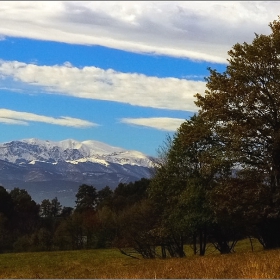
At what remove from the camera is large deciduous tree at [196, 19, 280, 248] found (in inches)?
1293

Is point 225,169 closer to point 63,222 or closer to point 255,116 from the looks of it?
point 255,116

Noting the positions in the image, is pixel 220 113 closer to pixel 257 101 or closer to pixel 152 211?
pixel 257 101

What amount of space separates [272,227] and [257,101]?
826 centimetres

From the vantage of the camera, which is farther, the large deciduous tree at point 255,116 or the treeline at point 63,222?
the treeline at point 63,222

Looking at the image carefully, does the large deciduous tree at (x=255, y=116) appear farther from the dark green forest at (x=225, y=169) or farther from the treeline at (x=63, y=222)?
the treeline at (x=63, y=222)

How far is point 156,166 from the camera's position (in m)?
42.3

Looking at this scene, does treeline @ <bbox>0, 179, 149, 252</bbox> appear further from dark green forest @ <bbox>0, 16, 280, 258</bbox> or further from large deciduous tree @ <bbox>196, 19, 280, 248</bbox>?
large deciduous tree @ <bbox>196, 19, 280, 248</bbox>

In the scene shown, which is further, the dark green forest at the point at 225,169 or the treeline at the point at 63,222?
the treeline at the point at 63,222

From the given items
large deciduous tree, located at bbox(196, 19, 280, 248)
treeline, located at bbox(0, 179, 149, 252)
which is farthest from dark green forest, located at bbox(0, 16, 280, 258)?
treeline, located at bbox(0, 179, 149, 252)

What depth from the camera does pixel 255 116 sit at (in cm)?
3319

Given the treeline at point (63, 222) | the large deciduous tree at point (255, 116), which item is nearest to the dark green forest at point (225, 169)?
the large deciduous tree at point (255, 116)

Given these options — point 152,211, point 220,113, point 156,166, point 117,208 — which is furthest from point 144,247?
point 117,208

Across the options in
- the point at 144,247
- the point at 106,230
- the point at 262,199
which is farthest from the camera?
the point at 106,230

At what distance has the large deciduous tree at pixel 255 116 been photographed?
32844 millimetres
